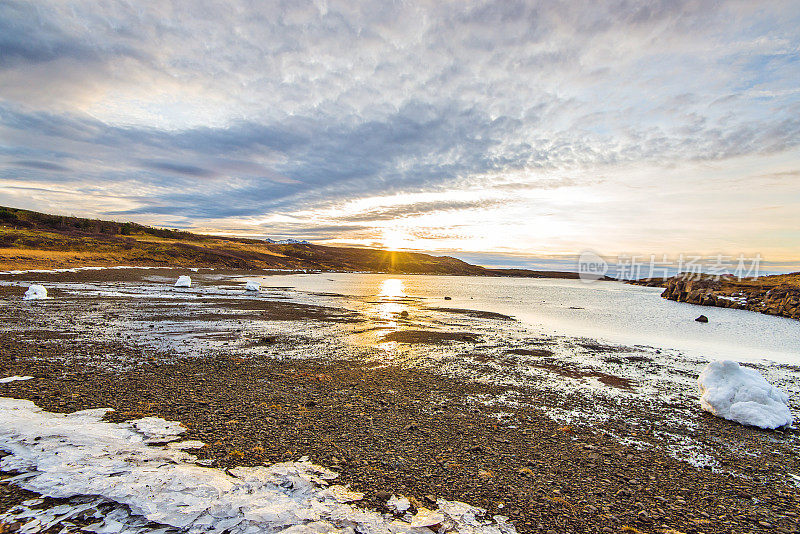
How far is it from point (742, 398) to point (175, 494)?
40.7 feet

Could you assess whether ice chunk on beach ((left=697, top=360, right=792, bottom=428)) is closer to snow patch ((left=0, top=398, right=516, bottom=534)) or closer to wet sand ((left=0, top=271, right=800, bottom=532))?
wet sand ((left=0, top=271, right=800, bottom=532))

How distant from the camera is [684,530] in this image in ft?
15.2

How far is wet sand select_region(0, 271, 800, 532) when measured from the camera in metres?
5.19

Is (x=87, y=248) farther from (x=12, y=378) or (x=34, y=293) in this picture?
(x=12, y=378)

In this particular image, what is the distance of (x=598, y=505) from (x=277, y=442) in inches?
205

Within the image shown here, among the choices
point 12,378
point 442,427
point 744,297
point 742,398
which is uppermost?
point 744,297

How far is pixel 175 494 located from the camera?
4.55m

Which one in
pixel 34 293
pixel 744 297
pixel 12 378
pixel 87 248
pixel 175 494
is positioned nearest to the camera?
pixel 175 494

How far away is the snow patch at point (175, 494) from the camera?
411 cm

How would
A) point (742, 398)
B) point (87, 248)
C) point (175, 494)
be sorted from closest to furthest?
point (175, 494) < point (742, 398) < point (87, 248)

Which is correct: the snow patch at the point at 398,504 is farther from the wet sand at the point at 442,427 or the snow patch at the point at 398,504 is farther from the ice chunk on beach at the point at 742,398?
the ice chunk on beach at the point at 742,398

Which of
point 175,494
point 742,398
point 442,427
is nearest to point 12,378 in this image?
point 175,494

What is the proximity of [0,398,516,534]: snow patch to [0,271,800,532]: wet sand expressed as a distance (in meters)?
0.34

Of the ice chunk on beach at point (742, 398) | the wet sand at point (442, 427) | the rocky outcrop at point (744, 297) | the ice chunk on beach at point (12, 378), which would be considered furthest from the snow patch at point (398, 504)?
the rocky outcrop at point (744, 297)
